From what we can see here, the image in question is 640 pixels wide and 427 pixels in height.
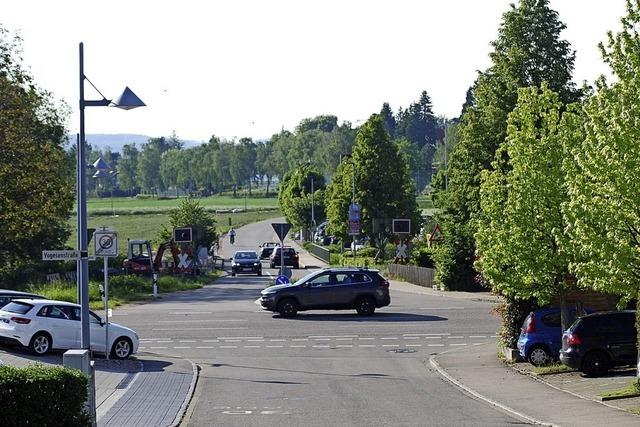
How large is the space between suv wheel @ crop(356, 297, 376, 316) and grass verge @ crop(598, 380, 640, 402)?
19278 millimetres

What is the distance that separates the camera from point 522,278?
86.1 ft

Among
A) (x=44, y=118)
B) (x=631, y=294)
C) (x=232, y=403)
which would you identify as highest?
(x=44, y=118)

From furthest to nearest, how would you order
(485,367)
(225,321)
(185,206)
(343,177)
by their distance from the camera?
(343,177), (185,206), (225,321), (485,367)

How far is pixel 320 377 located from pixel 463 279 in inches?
1131

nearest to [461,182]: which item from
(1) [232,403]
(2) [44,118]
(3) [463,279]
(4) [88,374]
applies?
(3) [463,279]

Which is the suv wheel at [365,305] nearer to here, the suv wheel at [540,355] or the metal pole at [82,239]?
the suv wheel at [540,355]

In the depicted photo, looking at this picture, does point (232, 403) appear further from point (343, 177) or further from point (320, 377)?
point (343, 177)

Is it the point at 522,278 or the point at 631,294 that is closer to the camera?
the point at 631,294

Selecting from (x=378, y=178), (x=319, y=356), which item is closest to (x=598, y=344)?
(x=319, y=356)

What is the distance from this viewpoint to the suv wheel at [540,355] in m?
27.5

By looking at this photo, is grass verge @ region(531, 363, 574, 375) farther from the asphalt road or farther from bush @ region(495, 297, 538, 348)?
the asphalt road

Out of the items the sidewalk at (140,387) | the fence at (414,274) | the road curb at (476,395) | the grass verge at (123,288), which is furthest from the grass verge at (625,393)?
the fence at (414,274)

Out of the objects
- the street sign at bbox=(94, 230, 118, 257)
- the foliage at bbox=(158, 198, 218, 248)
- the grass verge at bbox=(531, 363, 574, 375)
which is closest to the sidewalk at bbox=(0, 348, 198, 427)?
the street sign at bbox=(94, 230, 118, 257)

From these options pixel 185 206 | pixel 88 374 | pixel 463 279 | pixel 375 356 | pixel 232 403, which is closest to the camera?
pixel 88 374
